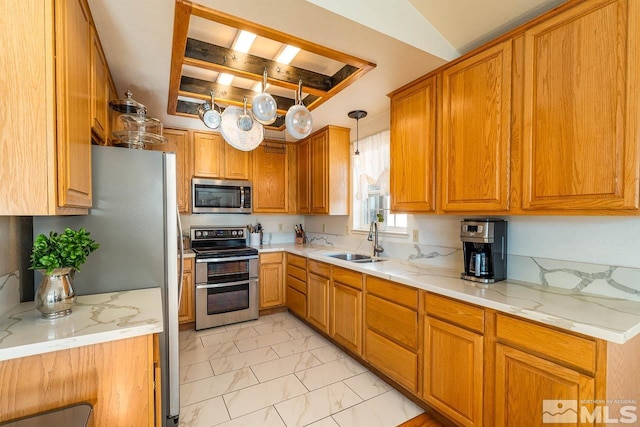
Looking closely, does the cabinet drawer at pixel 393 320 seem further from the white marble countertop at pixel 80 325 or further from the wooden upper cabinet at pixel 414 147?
the white marble countertop at pixel 80 325

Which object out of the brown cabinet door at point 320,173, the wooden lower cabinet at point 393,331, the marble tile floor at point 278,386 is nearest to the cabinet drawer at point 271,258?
the brown cabinet door at point 320,173

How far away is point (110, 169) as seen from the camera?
63.8 inches

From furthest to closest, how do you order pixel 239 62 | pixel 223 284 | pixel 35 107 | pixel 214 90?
1. pixel 223 284
2. pixel 214 90
3. pixel 239 62
4. pixel 35 107

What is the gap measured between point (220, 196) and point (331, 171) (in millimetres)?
1480

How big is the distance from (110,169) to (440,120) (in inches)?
84.5

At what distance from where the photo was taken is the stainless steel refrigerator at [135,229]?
1584mm

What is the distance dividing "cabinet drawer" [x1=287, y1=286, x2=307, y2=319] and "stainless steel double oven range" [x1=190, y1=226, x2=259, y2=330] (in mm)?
417

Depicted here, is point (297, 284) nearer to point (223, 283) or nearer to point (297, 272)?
point (297, 272)

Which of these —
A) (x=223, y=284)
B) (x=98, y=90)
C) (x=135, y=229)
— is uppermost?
(x=98, y=90)

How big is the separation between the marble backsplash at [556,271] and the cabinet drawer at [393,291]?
41 centimetres

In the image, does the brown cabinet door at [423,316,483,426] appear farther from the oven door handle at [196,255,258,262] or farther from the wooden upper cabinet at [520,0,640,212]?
the oven door handle at [196,255,258,262]

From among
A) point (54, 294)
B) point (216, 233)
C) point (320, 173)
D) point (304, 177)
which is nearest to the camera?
point (54, 294)

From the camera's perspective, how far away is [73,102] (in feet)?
3.87

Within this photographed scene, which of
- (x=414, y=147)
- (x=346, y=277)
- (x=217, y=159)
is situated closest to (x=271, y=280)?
(x=346, y=277)
